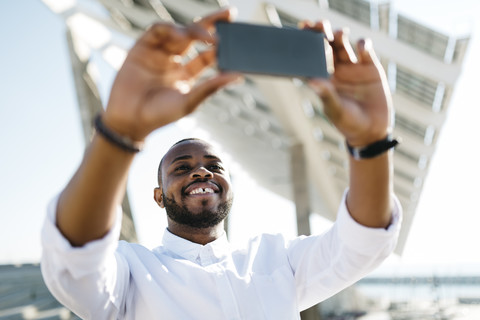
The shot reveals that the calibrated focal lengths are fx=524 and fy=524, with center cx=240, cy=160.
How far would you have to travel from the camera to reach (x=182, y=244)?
6.02ft

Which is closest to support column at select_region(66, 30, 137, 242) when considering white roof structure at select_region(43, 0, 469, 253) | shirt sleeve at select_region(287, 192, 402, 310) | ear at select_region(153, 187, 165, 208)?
white roof structure at select_region(43, 0, 469, 253)

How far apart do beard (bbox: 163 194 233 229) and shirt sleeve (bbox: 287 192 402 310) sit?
28cm

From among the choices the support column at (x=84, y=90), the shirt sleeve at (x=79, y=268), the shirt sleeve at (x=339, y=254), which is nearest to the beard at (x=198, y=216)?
the shirt sleeve at (x=339, y=254)

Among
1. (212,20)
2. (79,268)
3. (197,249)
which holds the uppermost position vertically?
(212,20)

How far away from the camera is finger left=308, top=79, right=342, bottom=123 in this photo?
1178mm

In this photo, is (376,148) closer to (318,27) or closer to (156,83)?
(318,27)

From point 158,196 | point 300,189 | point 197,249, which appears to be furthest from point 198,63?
point 300,189

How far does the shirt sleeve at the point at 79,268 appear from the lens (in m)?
1.22

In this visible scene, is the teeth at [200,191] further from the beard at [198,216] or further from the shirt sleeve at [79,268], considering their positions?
the shirt sleeve at [79,268]

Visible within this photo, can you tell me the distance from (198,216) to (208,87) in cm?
83

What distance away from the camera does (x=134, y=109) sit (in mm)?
1183

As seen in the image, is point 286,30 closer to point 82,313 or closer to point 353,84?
point 353,84

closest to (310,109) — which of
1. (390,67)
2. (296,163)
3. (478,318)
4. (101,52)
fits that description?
(296,163)

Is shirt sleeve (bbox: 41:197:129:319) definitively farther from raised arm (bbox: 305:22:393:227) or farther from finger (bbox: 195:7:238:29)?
raised arm (bbox: 305:22:393:227)
